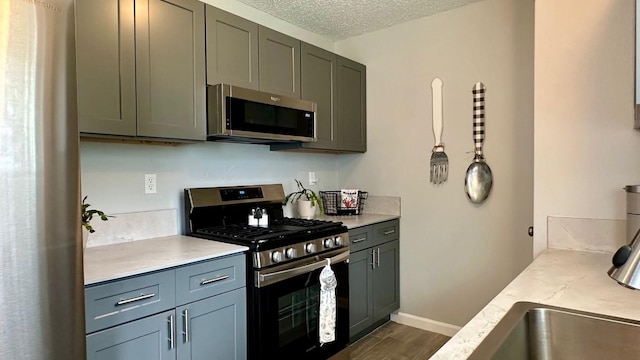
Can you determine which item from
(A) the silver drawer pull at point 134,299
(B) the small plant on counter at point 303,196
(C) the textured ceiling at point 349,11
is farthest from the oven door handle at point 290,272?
(C) the textured ceiling at point 349,11

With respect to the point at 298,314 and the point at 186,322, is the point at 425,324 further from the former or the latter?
the point at 186,322

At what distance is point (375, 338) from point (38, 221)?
250 centimetres

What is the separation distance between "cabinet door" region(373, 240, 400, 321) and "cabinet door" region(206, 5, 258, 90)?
1573mm

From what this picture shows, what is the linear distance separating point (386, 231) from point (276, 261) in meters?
1.30

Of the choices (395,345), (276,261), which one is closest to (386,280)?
(395,345)

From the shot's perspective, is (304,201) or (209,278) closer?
(209,278)

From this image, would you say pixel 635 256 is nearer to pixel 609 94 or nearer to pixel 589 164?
pixel 589 164

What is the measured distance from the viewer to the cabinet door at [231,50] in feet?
7.14

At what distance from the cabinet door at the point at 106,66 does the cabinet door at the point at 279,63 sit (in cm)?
82

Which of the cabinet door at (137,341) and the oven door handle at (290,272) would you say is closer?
the cabinet door at (137,341)

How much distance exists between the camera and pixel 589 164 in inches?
69.0

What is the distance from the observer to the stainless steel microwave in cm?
213

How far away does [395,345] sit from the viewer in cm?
284

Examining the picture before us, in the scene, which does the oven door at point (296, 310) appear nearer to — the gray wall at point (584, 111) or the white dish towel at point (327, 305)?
the white dish towel at point (327, 305)
